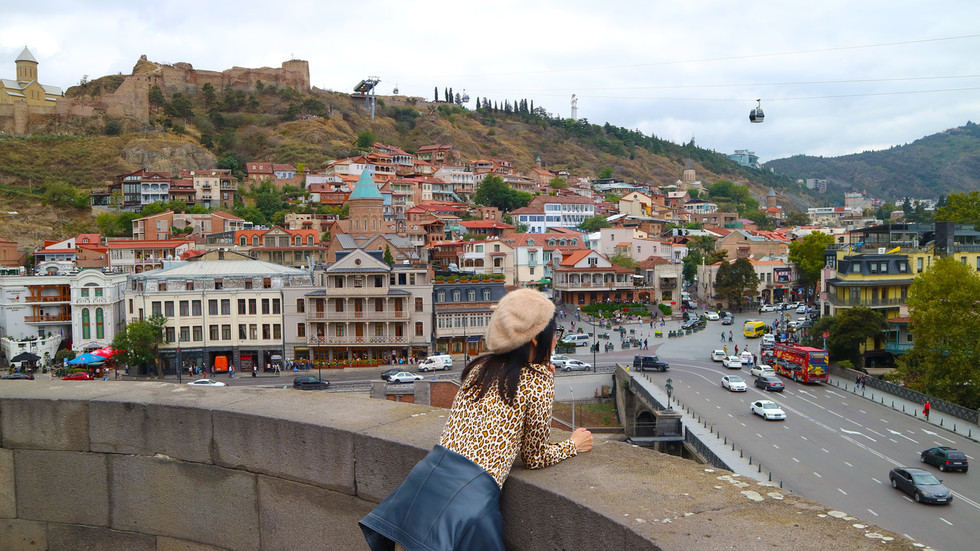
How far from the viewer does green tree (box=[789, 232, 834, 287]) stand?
176 ft

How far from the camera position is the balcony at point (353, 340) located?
35.2 meters

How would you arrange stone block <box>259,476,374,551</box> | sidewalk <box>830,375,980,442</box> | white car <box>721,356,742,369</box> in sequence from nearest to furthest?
stone block <box>259,476,374,551</box>, sidewalk <box>830,375,980,442</box>, white car <box>721,356,742,369</box>

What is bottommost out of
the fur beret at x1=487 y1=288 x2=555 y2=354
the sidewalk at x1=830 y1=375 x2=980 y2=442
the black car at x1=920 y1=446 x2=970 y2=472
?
the sidewalk at x1=830 y1=375 x2=980 y2=442

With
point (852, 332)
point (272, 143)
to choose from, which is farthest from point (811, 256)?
point (272, 143)

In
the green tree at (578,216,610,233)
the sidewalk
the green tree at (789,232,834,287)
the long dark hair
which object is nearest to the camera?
the long dark hair

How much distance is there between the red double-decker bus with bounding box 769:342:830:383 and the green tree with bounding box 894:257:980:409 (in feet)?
10.9

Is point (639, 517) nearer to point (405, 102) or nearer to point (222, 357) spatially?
point (222, 357)

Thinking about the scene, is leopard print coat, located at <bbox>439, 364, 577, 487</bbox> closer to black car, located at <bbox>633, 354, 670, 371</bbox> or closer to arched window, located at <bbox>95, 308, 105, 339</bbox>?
black car, located at <bbox>633, 354, 670, 371</bbox>

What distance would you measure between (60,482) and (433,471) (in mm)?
2424

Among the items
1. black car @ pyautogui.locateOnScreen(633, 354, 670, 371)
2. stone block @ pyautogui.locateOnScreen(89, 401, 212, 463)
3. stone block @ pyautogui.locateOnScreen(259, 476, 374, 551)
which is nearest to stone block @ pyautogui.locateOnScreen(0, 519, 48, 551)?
stone block @ pyautogui.locateOnScreen(89, 401, 212, 463)

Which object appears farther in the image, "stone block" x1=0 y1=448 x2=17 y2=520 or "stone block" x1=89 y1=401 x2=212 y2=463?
"stone block" x1=0 y1=448 x2=17 y2=520

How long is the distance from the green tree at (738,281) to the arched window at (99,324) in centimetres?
3928

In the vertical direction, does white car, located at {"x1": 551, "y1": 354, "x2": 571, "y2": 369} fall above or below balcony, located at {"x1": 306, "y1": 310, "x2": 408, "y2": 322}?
below

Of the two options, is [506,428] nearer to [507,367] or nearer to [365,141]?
[507,367]
